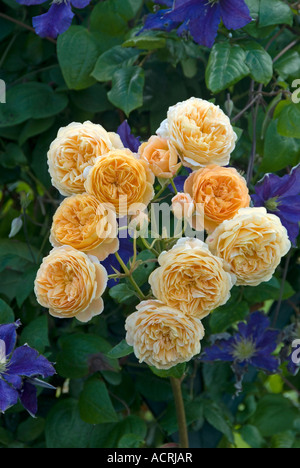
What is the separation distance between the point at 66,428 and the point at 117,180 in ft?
1.99

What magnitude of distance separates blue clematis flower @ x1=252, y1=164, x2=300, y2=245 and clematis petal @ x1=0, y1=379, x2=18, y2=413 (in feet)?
1.35

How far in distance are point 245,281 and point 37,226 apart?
65 centimetres

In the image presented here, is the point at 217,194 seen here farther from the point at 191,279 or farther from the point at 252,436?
the point at 252,436

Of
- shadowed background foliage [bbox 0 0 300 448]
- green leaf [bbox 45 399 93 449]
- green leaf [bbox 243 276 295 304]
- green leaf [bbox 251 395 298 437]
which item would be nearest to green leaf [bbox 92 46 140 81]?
shadowed background foliage [bbox 0 0 300 448]

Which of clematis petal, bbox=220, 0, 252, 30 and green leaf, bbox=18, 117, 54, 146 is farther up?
clematis petal, bbox=220, 0, 252, 30

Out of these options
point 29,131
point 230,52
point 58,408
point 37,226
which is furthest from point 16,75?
point 58,408

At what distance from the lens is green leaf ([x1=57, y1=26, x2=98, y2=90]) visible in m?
1.04

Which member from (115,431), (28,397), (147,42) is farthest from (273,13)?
(115,431)

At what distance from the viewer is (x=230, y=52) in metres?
0.92

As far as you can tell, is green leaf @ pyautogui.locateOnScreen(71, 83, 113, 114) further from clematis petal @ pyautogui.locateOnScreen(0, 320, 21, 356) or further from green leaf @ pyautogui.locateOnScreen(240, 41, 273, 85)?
clematis petal @ pyautogui.locateOnScreen(0, 320, 21, 356)

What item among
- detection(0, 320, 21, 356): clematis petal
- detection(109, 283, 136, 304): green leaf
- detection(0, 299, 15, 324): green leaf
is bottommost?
detection(0, 299, 15, 324): green leaf

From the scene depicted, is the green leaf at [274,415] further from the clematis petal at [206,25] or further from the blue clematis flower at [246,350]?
the clematis petal at [206,25]

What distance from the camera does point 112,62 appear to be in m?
1.04
